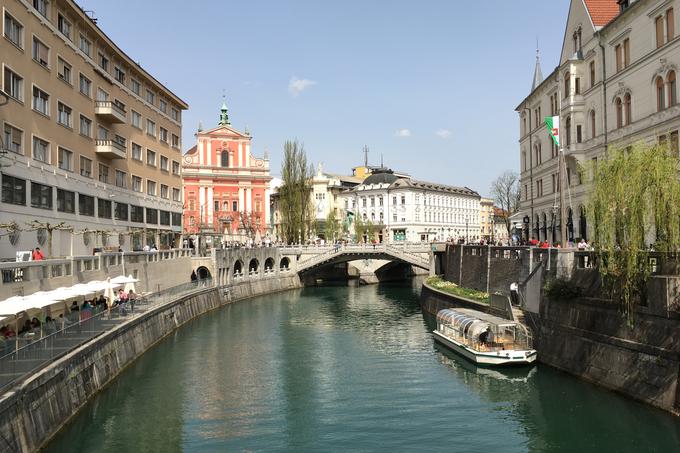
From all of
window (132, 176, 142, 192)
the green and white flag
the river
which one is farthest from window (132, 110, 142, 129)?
the green and white flag

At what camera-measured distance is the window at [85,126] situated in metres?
47.7

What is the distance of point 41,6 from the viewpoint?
4053 centimetres

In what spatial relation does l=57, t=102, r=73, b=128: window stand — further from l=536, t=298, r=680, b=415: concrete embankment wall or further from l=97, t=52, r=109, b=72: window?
l=536, t=298, r=680, b=415: concrete embankment wall

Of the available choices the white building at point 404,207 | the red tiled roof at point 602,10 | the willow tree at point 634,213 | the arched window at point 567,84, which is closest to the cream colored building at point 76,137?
the willow tree at point 634,213

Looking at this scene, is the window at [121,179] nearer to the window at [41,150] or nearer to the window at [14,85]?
the window at [41,150]

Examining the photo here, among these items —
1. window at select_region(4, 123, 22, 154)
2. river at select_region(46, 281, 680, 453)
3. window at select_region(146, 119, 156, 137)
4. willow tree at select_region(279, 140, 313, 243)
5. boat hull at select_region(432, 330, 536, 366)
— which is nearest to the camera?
river at select_region(46, 281, 680, 453)

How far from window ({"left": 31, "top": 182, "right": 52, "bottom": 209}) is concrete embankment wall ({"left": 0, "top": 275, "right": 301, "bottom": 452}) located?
9.80 meters

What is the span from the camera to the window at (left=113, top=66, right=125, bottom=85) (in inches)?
2168

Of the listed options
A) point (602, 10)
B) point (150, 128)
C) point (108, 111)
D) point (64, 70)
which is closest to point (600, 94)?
point (602, 10)

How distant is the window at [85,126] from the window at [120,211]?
7.26m

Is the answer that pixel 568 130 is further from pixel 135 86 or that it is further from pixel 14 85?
pixel 14 85

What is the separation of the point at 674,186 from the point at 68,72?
3927 centimetres

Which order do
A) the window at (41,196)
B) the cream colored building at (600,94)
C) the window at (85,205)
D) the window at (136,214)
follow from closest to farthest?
the cream colored building at (600,94) < the window at (41,196) < the window at (85,205) < the window at (136,214)

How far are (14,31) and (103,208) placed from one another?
17.8 meters
